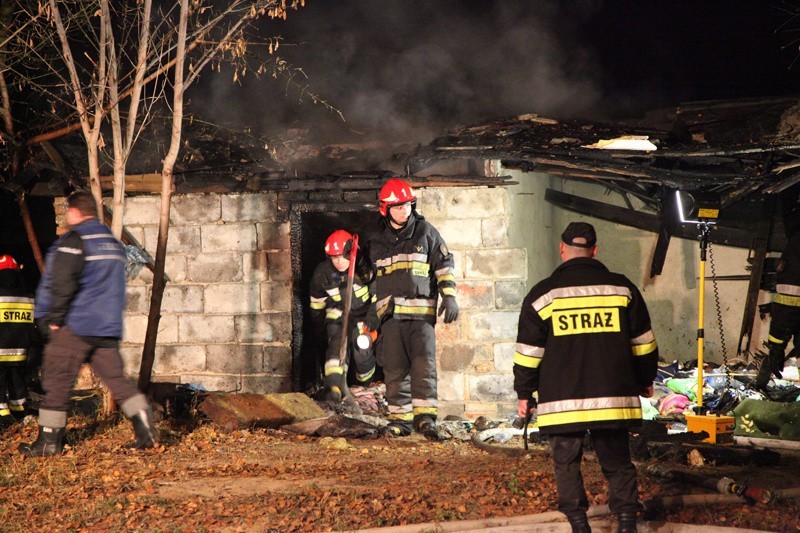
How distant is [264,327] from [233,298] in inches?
20.9

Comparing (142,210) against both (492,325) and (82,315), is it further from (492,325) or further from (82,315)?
(492,325)

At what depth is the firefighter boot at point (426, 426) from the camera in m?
8.29

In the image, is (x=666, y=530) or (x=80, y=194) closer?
(x=666, y=530)

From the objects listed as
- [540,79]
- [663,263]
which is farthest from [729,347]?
[540,79]

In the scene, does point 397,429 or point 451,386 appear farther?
point 451,386

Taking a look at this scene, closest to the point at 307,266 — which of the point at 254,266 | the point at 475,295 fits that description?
the point at 254,266

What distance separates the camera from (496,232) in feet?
31.3

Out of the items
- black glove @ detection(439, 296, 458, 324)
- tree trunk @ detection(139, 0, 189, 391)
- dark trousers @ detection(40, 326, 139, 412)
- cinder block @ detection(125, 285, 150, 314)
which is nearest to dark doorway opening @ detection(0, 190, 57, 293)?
cinder block @ detection(125, 285, 150, 314)

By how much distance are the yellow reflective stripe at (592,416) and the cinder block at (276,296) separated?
5.83 m

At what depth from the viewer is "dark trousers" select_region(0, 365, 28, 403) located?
32.2 ft

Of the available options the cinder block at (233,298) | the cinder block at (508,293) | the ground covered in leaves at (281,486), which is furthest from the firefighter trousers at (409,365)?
the cinder block at (233,298)

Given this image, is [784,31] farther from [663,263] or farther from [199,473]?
[199,473]

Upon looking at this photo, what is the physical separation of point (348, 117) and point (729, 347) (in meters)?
6.84

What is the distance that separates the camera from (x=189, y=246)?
1020 centimetres
